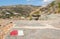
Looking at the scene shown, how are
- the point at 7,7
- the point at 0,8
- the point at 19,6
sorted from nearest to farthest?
the point at 0,8
the point at 7,7
the point at 19,6

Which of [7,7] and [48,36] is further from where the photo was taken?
[7,7]

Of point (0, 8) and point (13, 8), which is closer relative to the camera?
point (0, 8)

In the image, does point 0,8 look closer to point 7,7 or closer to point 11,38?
point 7,7

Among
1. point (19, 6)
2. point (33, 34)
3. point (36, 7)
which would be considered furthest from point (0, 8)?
point (33, 34)

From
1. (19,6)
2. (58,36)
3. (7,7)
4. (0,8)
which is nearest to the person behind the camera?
(58,36)

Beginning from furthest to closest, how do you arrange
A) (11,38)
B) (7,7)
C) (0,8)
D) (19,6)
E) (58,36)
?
(19,6)
(7,7)
(0,8)
(58,36)
(11,38)

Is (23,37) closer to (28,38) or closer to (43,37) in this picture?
(28,38)

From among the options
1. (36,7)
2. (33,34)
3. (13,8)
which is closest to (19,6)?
(13,8)

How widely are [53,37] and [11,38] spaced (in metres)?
1.29

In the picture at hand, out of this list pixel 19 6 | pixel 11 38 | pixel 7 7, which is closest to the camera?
pixel 11 38

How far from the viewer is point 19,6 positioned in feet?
98.2

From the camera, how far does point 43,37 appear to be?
4797 mm

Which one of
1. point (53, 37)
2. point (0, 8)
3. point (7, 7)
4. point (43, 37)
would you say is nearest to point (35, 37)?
point (43, 37)

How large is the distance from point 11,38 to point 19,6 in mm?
25594
